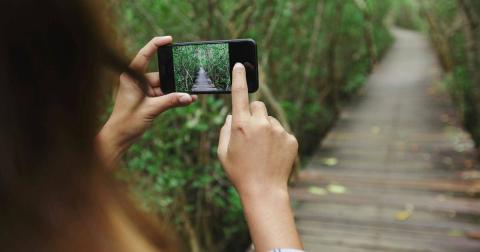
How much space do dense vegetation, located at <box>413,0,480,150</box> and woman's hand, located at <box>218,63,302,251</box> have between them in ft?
15.1

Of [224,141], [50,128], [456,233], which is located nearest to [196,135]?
[456,233]

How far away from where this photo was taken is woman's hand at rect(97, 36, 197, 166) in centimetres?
132

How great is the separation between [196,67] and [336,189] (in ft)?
11.0

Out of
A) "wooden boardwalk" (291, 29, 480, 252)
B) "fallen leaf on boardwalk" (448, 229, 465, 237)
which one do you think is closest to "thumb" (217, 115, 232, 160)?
"wooden boardwalk" (291, 29, 480, 252)

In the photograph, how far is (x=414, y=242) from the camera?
3.32 metres

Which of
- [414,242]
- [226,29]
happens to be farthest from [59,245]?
[226,29]

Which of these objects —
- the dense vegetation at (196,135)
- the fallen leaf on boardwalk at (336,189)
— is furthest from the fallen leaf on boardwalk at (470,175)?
the dense vegetation at (196,135)

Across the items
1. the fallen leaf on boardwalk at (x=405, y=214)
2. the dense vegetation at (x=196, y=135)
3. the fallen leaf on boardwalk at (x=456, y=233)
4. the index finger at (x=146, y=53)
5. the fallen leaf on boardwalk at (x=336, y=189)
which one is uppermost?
the index finger at (x=146, y=53)

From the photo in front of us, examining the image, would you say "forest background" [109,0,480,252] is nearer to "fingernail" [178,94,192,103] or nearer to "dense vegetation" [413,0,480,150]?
"dense vegetation" [413,0,480,150]

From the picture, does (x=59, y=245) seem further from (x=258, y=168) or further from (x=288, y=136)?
(x=288, y=136)

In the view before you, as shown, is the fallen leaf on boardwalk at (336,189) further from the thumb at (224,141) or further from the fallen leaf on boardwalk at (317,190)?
the thumb at (224,141)

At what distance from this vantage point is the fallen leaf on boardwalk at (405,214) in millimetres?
3748

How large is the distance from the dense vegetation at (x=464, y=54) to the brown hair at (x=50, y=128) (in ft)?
16.4

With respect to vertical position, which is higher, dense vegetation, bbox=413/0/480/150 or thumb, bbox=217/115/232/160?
thumb, bbox=217/115/232/160
